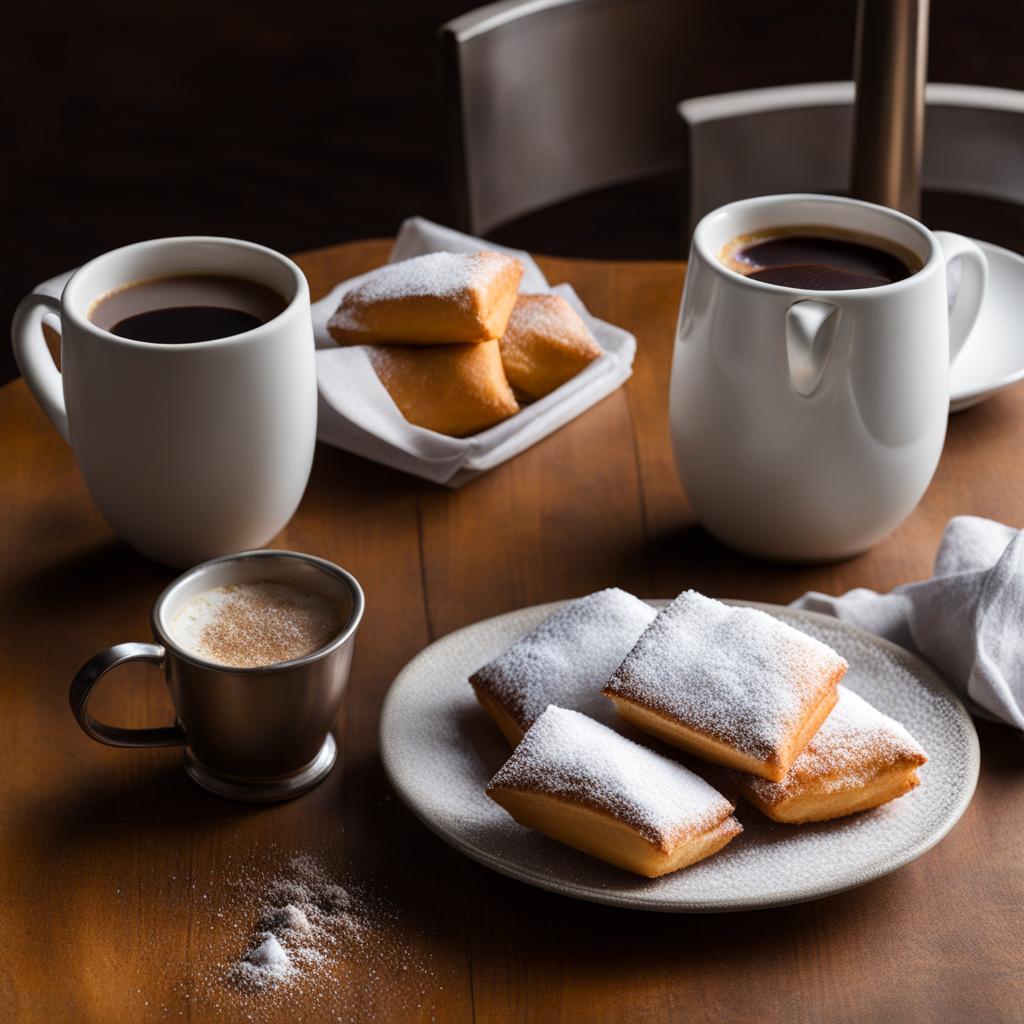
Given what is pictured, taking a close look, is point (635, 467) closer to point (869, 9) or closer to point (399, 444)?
point (399, 444)

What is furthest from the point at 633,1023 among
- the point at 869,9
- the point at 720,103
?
the point at 720,103

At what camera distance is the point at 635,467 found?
0.98 meters

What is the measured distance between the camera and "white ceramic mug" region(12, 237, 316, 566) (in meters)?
0.78

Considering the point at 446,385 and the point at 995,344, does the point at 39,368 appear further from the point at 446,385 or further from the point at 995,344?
the point at 995,344

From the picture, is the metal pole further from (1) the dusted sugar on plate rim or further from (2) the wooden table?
(1) the dusted sugar on plate rim

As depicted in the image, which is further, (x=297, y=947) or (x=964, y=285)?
(x=964, y=285)

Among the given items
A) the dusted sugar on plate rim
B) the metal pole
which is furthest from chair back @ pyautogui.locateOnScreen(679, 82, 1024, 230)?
the dusted sugar on plate rim

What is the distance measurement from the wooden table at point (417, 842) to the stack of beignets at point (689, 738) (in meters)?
0.05

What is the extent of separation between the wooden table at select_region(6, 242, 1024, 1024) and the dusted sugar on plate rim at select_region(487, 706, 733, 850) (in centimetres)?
6

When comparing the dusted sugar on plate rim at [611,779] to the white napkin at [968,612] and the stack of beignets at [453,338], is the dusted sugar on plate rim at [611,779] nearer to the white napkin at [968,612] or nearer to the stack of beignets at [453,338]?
the white napkin at [968,612]

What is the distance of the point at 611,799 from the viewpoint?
2.01 ft

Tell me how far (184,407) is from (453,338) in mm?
223

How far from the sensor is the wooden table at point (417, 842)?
60 centimetres

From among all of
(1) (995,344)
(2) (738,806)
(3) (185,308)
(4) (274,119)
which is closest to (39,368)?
(3) (185,308)
